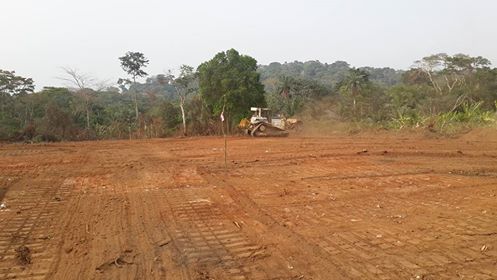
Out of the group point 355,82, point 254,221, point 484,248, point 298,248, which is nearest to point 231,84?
point 355,82

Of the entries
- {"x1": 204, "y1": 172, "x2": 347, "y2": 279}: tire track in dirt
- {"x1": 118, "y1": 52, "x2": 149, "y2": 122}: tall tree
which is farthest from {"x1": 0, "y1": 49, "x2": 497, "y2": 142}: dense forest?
{"x1": 204, "y1": 172, "x2": 347, "y2": 279}: tire track in dirt

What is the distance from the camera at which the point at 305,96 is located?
40.7m

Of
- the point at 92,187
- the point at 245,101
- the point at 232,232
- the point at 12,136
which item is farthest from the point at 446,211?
the point at 12,136

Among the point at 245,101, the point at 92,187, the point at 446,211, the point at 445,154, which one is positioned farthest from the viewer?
the point at 245,101

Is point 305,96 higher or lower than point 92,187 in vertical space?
higher

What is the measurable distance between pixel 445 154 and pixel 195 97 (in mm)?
19107

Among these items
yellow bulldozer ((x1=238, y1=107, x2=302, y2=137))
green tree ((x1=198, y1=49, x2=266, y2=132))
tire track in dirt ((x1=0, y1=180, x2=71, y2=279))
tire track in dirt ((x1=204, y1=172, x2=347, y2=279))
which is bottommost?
tire track in dirt ((x1=204, y1=172, x2=347, y2=279))

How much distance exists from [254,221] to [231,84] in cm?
1935

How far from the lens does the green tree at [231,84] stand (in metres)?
25.4

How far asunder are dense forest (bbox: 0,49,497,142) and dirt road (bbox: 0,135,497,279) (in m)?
13.5

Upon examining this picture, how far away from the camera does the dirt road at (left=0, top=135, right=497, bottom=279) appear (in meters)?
4.79

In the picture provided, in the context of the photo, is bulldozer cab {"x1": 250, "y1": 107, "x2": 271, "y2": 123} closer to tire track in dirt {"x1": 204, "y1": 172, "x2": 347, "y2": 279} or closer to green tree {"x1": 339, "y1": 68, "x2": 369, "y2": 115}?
green tree {"x1": 339, "y1": 68, "x2": 369, "y2": 115}

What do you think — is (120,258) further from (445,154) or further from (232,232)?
(445,154)

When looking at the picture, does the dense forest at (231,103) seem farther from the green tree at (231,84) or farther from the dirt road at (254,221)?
the dirt road at (254,221)
